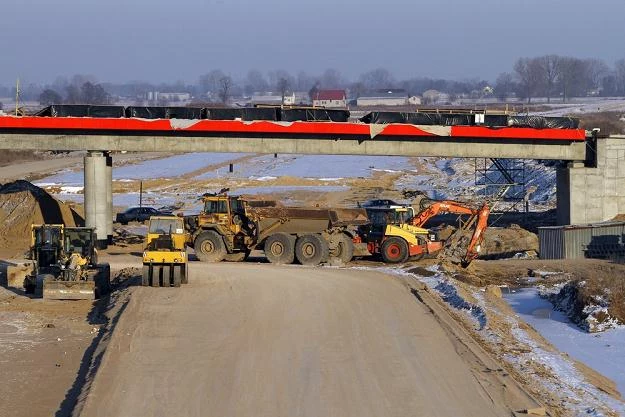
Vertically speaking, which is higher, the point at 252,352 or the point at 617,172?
the point at 617,172

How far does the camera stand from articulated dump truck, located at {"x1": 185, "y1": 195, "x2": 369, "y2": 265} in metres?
38.7

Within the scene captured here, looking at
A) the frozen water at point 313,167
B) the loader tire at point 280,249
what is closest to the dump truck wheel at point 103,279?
the loader tire at point 280,249

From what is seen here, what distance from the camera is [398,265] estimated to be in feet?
129

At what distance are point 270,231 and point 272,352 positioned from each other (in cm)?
1662

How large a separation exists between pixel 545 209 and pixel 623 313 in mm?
33534

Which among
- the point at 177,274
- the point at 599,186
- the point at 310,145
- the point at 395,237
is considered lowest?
the point at 177,274

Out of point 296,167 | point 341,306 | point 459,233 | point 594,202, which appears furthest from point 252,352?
point 296,167

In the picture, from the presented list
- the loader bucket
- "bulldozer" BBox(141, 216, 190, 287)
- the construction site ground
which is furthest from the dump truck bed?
the loader bucket

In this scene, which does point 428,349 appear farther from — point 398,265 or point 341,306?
point 398,265

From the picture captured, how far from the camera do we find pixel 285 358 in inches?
861

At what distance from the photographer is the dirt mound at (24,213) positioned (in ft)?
153

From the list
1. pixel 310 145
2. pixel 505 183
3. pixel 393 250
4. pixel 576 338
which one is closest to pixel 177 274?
pixel 393 250

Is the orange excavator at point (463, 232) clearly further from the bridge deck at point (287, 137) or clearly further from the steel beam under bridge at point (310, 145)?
the bridge deck at point (287, 137)

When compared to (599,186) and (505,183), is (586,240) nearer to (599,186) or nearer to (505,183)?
(599,186)
